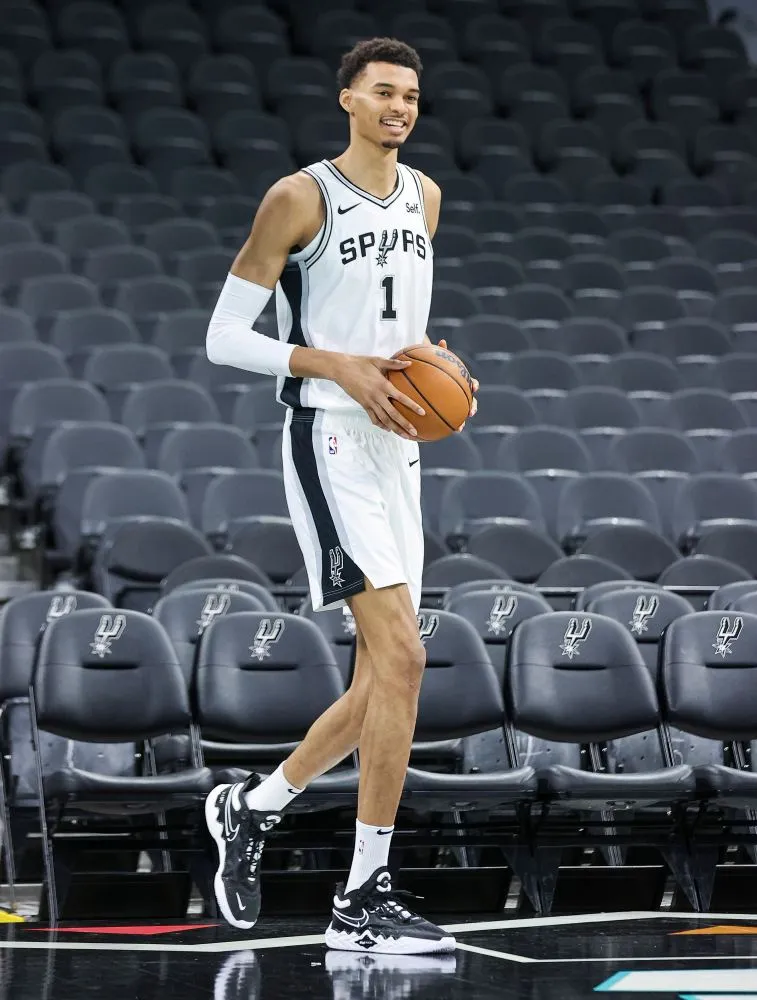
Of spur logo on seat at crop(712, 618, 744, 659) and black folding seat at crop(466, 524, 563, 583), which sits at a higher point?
black folding seat at crop(466, 524, 563, 583)

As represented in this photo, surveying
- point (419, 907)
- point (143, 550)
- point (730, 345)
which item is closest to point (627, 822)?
point (419, 907)

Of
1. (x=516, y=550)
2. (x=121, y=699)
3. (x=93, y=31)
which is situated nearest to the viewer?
(x=121, y=699)

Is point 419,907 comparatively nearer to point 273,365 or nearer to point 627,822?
point 627,822

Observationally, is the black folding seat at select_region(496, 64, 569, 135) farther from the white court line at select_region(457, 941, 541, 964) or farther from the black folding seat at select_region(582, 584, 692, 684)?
the white court line at select_region(457, 941, 541, 964)

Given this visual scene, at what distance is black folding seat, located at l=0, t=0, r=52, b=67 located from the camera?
13188mm

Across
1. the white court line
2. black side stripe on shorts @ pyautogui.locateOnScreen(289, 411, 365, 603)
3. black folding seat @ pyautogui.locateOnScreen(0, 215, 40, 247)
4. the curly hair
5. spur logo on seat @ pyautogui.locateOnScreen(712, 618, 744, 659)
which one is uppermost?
black folding seat @ pyautogui.locateOnScreen(0, 215, 40, 247)

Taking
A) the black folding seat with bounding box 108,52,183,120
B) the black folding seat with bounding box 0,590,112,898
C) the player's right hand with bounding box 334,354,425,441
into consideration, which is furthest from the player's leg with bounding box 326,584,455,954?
the black folding seat with bounding box 108,52,183,120

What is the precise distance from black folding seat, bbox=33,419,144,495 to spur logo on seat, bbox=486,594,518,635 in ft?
8.73

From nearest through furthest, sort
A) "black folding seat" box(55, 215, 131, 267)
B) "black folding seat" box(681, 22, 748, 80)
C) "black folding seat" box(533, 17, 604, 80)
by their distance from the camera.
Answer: "black folding seat" box(55, 215, 131, 267) → "black folding seat" box(533, 17, 604, 80) → "black folding seat" box(681, 22, 748, 80)

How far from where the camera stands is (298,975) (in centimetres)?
338

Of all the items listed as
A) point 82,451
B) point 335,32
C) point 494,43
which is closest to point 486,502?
point 82,451

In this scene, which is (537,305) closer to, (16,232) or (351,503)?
(16,232)

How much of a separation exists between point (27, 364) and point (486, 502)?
9.36ft

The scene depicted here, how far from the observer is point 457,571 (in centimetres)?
677
